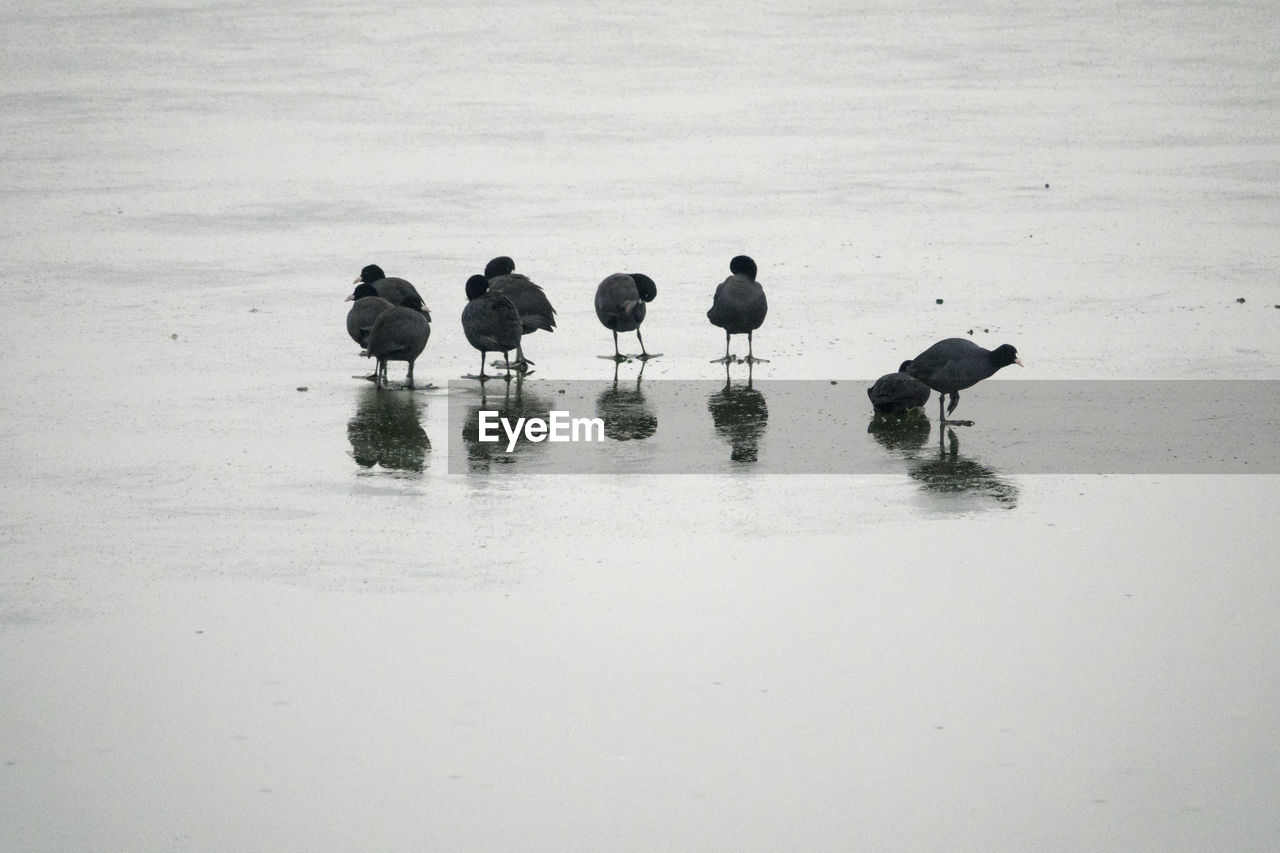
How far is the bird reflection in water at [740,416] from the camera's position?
409 inches

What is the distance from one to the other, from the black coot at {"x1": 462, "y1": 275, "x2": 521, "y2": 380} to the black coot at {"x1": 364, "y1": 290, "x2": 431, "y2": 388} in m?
0.44

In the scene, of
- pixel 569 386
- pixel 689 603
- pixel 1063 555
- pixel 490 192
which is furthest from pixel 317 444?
pixel 490 192

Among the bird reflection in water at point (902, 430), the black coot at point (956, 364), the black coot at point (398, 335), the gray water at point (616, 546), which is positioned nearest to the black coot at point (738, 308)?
the gray water at point (616, 546)

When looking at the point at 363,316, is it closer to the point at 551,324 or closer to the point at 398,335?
the point at 398,335

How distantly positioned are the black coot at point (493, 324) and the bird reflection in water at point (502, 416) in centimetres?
27

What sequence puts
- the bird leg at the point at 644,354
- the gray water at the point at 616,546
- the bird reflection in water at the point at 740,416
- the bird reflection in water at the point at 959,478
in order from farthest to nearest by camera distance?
the bird leg at the point at 644,354 → the bird reflection in water at the point at 740,416 → the bird reflection in water at the point at 959,478 → the gray water at the point at 616,546

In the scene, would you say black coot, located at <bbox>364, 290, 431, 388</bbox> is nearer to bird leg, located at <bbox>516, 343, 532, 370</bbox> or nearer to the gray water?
the gray water

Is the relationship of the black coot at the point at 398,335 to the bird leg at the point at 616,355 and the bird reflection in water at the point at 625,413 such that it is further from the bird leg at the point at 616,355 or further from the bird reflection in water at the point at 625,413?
the bird leg at the point at 616,355

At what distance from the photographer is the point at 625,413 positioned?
11367mm

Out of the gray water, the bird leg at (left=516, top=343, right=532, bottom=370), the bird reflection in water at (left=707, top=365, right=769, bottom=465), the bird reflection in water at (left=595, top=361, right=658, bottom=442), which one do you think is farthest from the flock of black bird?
the bird reflection in water at (left=595, top=361, right=658, bottom=442)

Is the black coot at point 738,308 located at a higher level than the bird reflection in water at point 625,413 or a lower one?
higher

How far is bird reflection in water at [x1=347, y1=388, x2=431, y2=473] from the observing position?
1015 centimetres

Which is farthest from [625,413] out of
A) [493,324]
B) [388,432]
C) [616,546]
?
[616,546]

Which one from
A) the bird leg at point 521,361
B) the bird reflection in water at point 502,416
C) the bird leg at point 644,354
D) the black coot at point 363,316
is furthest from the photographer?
the bird leg at point 644,354
